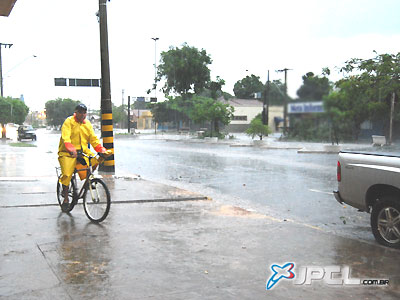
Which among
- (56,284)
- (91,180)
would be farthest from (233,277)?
(91,180)

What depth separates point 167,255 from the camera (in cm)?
526

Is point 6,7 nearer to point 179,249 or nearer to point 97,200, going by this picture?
point 97,200

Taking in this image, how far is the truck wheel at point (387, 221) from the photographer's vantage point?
5734mm

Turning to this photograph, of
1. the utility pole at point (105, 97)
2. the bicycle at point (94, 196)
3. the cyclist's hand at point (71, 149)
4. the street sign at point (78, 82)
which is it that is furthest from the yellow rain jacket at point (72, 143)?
the street sign at point (78, 82)

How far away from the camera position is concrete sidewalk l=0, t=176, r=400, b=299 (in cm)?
419

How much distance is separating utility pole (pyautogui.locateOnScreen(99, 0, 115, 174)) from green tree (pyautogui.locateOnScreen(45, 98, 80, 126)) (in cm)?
9293

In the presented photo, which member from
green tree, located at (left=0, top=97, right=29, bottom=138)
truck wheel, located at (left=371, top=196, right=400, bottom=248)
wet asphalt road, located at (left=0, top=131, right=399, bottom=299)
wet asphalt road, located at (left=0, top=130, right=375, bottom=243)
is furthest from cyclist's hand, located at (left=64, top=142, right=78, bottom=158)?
green tree, located at (left=0, top=97, right=29, bottom=138)

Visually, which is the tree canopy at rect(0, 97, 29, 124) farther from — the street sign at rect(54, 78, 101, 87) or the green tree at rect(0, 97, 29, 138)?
the street sign at rect(54, 78, 101, 87)

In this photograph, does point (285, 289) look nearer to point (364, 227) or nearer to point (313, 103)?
point (313, 103)

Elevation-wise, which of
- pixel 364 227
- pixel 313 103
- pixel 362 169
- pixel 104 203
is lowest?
pixel 364 227

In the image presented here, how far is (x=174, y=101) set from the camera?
66625 millimetres

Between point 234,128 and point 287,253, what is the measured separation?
73862 millimetres

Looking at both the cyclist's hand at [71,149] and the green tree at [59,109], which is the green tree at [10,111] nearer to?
the green tree at [59,109]

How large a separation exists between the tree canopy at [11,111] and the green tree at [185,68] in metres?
18.3
